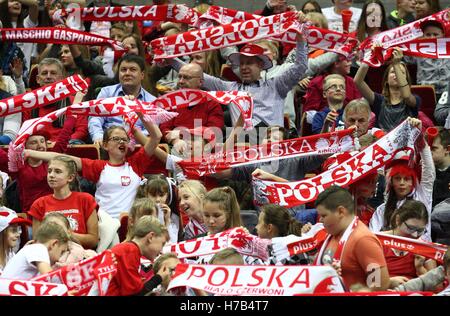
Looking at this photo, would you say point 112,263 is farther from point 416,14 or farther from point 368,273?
point 416,14

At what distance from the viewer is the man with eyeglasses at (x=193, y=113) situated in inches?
538

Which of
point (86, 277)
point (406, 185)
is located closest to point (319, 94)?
point (406, 185)

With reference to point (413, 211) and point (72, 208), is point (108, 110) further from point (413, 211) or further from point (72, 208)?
point (413, 211)

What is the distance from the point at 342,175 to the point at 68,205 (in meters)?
2.33

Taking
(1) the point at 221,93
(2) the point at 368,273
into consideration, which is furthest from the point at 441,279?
(1) the point at 221,93

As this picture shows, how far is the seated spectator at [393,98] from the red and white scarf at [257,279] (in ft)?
16.1

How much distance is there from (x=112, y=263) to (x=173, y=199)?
2737mm

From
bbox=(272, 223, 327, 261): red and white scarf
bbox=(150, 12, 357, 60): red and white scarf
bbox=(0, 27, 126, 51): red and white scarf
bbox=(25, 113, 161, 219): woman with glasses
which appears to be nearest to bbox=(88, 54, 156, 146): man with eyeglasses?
bbox=(150, 12, 357, 60): red and white scarf

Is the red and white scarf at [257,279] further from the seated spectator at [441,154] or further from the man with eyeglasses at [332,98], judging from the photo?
the man with eyeglasses at [332,98]

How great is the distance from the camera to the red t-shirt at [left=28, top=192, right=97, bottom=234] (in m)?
11.8

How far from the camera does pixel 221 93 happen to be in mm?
13219

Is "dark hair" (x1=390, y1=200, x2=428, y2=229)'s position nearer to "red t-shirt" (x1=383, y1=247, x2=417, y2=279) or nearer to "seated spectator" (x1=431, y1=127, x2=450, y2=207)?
"red t-shirt" (x1=383, y1=247, x2=417, y2=279)

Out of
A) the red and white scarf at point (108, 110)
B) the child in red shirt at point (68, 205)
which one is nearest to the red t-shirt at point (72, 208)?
the child in red shirt at point (68, 205)

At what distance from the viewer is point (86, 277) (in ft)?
31.1
